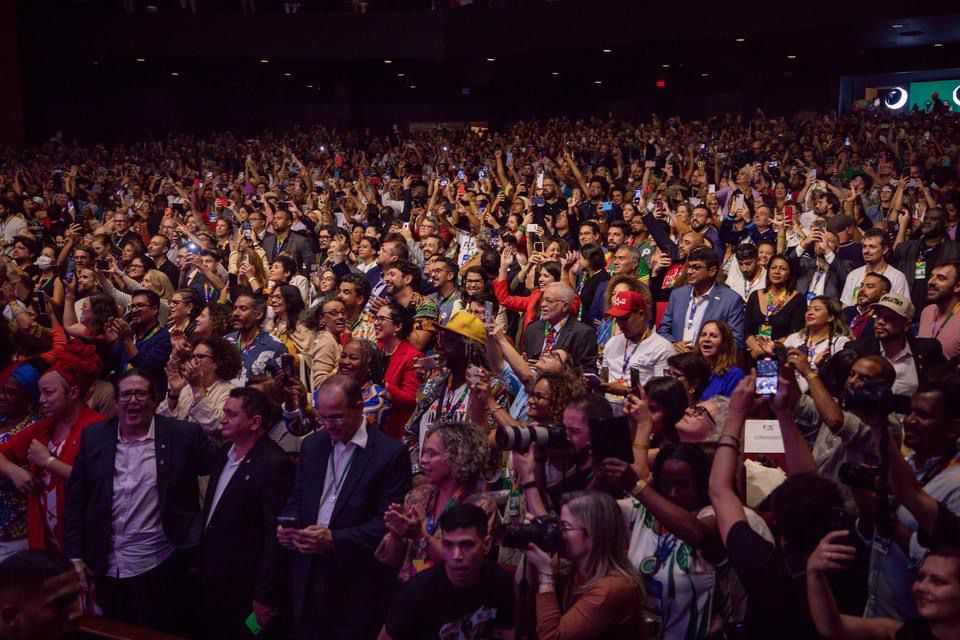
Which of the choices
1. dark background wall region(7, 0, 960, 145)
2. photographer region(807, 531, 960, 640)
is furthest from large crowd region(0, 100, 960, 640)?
dark background wall region(7, 0, 960, 145)

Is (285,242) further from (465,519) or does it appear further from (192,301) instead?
(465,519)

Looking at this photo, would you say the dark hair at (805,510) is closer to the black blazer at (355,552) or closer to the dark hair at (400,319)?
the black blazer at (355,552)


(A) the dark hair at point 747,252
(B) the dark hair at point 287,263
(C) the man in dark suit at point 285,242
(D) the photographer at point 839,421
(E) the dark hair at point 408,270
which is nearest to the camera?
(D) the photographer at point 839,421

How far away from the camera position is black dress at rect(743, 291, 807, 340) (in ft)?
19.1

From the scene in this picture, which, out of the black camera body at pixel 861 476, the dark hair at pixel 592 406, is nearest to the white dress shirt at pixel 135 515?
the dark hair at pixel 592 406

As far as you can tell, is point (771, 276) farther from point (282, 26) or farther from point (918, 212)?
point (282, 26)

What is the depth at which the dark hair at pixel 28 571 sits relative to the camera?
83.3 inches

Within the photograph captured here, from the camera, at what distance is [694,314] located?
5.84 metres

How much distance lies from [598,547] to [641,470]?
0.64 m

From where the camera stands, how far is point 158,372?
18.3 ft

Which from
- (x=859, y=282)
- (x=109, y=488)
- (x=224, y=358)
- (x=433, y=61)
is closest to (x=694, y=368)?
(x=224, y=358)

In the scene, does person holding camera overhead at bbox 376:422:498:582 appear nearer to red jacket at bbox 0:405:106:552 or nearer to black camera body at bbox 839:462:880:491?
black camera body at bbox 839:462:880:491

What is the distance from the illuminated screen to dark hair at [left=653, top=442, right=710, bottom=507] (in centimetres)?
1730

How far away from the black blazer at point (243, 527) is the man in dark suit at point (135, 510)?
0.61 feet
